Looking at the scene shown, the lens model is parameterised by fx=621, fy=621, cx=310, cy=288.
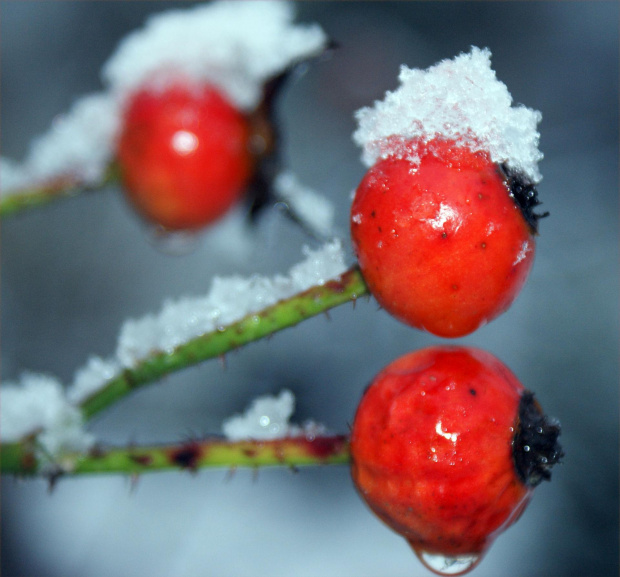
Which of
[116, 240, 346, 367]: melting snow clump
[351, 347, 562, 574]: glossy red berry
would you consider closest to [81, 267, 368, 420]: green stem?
[116, 240, 346, 367]: melting snow clump

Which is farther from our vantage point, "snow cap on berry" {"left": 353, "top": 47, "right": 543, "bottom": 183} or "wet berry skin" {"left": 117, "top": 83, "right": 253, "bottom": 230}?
"wet berry skin" {"left": 117, "top": 83, "right": 253, "bottom": 230}

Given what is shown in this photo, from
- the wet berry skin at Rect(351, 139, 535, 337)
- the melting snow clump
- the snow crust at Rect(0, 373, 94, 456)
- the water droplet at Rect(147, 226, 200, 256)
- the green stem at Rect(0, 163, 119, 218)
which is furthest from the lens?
the water droplet at Rect(147, 226, 200, 256)

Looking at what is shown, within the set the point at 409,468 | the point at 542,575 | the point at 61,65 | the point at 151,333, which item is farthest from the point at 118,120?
the point at 542,575

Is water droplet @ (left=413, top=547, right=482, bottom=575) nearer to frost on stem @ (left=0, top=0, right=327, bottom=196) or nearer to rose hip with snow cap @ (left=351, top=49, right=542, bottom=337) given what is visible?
rose hip with snow cap @ (left=351, top=49, right=542, bottom=337)

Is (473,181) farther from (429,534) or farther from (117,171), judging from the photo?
(117,171)

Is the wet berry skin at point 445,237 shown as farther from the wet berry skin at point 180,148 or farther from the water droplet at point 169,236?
the water droplet at point 169,236

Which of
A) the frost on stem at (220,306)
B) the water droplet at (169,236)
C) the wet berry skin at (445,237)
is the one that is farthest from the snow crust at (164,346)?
the water droplet at (169,236)

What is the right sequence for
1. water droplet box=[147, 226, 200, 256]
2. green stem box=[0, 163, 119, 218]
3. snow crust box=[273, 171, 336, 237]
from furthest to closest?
water droplet box=[147, 226, 200, 256]
snow crust box=[273, 171, 336, 237]
green stem box=[0, 163, 119, 218]
